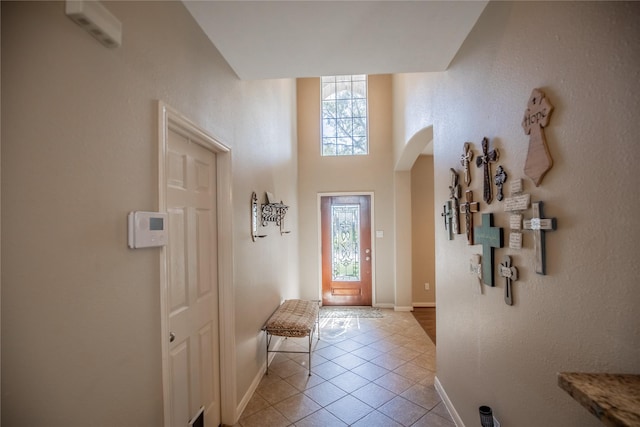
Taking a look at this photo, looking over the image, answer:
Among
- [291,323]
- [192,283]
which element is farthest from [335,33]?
[291,323]

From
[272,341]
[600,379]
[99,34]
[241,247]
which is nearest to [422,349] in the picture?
[272,341]

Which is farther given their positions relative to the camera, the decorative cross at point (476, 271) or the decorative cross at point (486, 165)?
the decorative cross at point (476, 271)

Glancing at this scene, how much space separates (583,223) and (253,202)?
2.27m

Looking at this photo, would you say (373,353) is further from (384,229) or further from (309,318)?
(384,229)

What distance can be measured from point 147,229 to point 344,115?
15.7 feet

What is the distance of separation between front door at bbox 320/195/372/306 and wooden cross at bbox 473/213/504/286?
356 centimetres

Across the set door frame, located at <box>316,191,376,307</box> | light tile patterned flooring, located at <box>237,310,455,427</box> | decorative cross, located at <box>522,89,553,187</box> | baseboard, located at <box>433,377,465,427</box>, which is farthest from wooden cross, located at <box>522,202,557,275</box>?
door frame, located at <box>316,191,376,307</box>

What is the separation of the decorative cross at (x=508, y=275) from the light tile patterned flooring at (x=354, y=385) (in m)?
1.35

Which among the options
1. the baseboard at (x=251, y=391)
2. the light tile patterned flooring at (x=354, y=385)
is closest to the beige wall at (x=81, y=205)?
the baseboard at (x=251, y=391)

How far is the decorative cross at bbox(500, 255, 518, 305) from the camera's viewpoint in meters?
1.33

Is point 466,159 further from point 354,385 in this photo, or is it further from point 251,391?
point 251,391

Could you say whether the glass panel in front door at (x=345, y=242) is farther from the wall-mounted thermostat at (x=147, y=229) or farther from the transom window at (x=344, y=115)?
the wall-mounted thermostat at (x=147, y=229)

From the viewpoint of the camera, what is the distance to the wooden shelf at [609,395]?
2.12ft

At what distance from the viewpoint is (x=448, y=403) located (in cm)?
226
